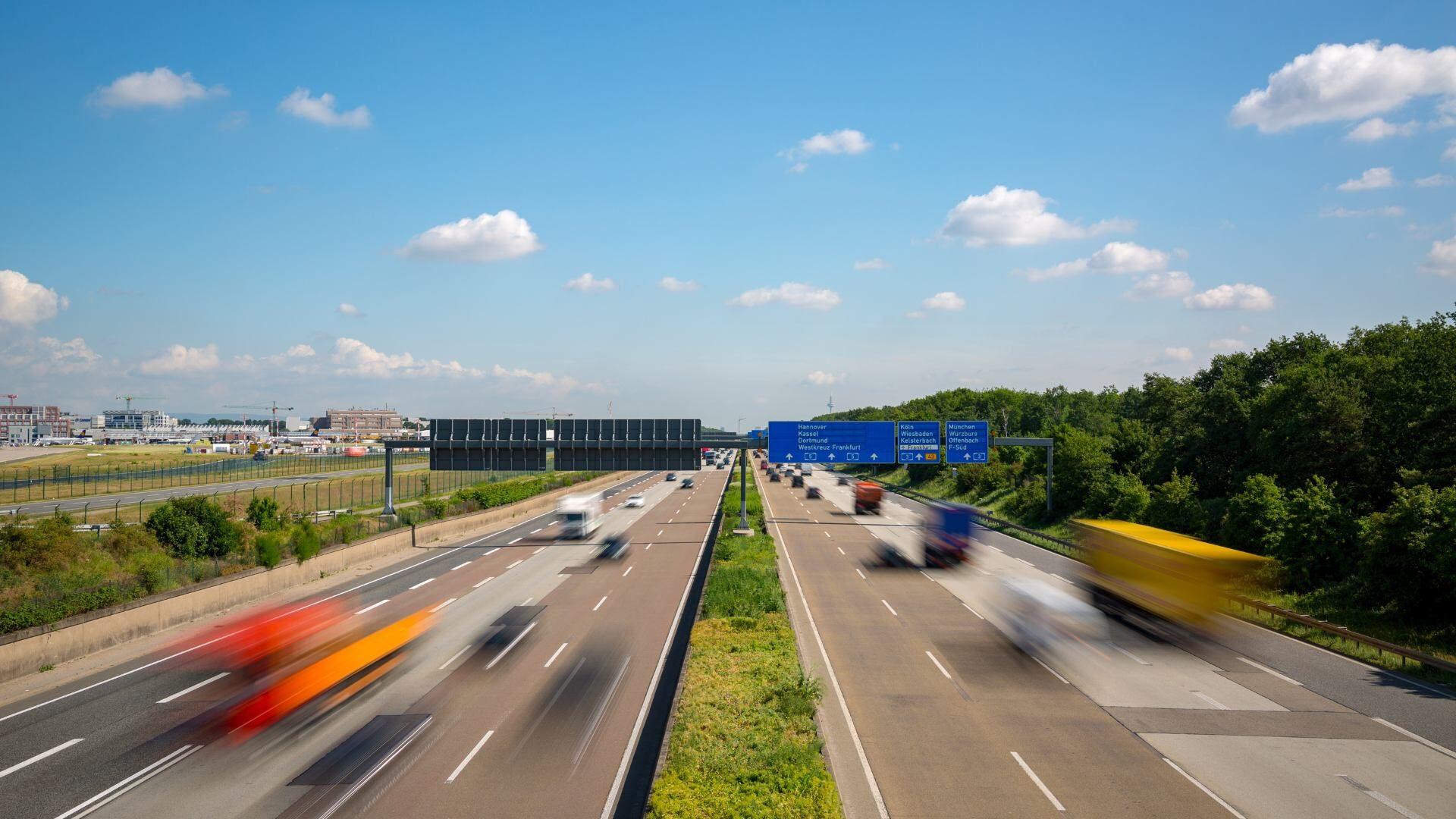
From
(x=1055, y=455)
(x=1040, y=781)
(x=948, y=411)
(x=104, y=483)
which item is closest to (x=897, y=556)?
(x=1055, y=455)

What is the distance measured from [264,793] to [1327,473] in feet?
162

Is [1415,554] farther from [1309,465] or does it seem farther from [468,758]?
[468,758]

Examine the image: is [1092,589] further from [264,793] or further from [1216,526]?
[264,793]

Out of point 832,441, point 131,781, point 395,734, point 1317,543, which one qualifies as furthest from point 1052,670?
point 832,441

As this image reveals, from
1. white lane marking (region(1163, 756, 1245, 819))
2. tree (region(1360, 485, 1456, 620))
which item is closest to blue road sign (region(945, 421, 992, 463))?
tree (region(1360, 485, 1456, 620))

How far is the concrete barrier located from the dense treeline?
4345cm

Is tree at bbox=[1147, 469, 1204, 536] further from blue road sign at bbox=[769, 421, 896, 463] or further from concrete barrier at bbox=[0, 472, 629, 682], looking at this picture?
concrete barrier at bbox=[0, 472, 629, 682]

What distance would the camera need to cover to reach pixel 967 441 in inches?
2061

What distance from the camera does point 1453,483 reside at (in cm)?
3192

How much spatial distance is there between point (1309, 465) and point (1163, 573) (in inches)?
760

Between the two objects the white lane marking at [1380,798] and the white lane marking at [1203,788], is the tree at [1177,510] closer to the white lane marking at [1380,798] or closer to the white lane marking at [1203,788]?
the white lane marking at [1380,798]

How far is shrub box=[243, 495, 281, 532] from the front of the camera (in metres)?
46.8

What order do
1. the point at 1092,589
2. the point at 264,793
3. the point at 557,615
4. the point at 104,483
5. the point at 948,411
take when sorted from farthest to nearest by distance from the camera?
the point at 948,411 < the point at 104,483 < the point at 1092,589 < the point at 557,615 < the point at 264,793

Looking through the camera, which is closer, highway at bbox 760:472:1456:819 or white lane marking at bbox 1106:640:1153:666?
highway at bbox 760:472:1456:819
